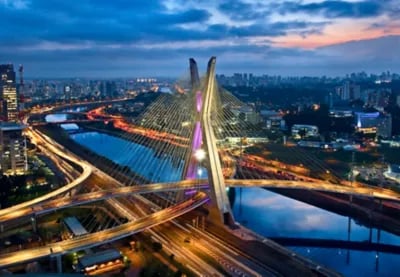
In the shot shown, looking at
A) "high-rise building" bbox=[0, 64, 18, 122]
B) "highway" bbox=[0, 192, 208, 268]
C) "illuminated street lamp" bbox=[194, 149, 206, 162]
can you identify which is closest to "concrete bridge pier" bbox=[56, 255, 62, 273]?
"highway" bbox=[0, 192, 208, 268]

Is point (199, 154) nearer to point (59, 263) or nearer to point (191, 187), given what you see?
point (191, 187)

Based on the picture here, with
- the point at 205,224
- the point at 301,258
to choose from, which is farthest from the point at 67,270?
the point at 301,258

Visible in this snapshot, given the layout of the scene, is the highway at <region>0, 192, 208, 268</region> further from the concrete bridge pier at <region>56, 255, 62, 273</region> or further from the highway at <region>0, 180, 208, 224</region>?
the highway at <region>0, 180, 208, 224</region>

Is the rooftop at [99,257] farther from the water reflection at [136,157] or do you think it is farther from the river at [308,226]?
the water reflection at [136,157]

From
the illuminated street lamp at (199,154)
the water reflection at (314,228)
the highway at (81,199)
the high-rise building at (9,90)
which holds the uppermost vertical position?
the high-rise building at (9,90)

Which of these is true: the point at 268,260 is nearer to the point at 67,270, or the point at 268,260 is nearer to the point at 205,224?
the point at 205,224

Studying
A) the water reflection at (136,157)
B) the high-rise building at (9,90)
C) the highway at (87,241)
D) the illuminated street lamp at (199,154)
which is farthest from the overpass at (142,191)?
the high-rise building at (9,90)

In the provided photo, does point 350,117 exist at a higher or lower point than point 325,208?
higher
